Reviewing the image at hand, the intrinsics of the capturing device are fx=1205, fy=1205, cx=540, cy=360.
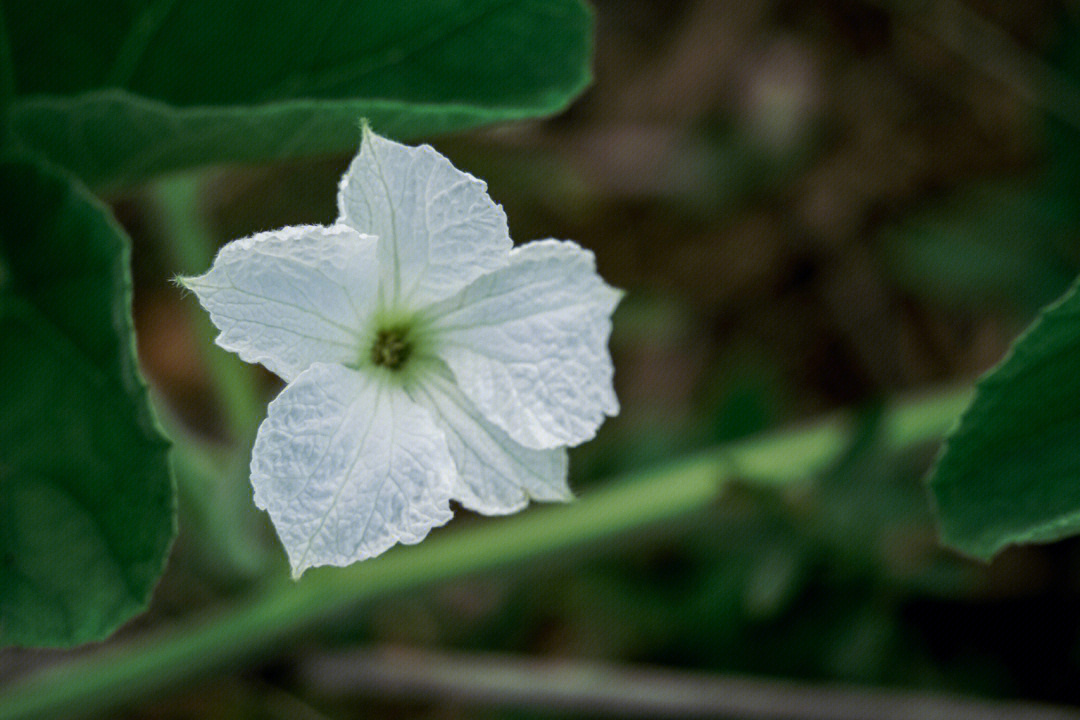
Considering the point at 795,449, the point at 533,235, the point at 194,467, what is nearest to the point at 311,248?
the point at 194,467

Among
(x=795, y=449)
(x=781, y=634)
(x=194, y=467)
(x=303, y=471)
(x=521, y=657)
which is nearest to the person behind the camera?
(x=303, y=471)

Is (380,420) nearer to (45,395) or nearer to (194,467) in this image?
(45,395)

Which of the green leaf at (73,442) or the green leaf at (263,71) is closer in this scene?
the green leaf at (73,442)

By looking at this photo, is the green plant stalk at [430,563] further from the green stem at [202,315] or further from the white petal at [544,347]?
the white petal at [544,347]

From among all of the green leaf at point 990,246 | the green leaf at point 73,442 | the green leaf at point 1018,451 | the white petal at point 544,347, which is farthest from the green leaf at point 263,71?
the green leaf at point 990,246

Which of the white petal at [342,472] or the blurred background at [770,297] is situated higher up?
the white petal at [342,472]

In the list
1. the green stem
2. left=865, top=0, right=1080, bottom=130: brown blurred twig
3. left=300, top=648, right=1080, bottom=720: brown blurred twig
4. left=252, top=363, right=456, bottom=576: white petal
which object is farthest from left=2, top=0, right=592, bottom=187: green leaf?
left=865, top=0, right=1080, bottom=130: brown blurred twig
